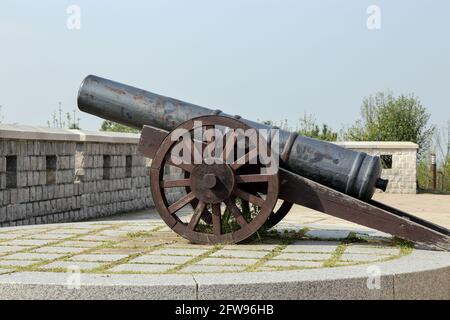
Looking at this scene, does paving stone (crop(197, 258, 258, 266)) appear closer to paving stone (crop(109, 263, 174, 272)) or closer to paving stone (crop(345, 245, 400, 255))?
paving stone (crop(109, 263, 174, 272))

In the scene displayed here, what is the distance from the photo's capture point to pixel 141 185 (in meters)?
15.8

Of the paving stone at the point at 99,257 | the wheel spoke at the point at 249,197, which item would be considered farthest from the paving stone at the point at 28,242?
the wheel spoke at the point at 249,197

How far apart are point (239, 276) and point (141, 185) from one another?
35.4 ft

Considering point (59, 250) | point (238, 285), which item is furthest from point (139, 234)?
point (238, 285)

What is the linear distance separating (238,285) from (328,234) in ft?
10.2

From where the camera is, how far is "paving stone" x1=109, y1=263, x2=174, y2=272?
216 inches

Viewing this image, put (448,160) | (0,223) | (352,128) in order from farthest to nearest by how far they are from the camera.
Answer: (352,128) < (448,160) < (0,223)

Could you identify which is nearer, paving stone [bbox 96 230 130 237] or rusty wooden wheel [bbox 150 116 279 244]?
rusty wooden wheel [bbox 150 116 279 244]

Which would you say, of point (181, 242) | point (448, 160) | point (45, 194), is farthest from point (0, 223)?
point (448, 160)

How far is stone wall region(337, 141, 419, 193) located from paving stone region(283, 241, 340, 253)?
1616 cm

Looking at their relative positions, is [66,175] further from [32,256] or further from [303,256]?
[303,256]

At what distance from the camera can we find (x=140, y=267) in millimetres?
5617

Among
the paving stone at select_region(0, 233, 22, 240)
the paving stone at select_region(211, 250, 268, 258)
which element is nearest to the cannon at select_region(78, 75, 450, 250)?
the paving stone at select_region(211, 250, 268, 258)
